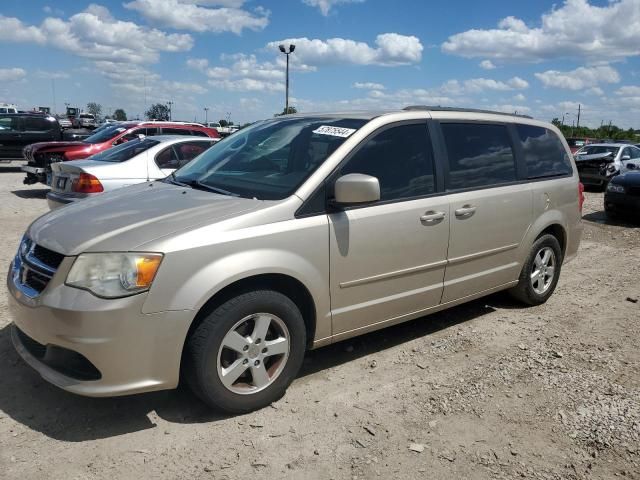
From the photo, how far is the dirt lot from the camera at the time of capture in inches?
113

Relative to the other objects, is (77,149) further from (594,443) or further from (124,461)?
(594,443)

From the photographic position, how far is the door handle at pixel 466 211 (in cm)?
429

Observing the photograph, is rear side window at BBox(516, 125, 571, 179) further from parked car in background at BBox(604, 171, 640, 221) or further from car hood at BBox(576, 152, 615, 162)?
car hood at BBox(576, 152, 615, 162)

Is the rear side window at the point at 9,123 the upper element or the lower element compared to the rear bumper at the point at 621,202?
upper

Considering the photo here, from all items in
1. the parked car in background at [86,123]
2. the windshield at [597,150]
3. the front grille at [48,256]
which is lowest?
the front grille at [48,256]

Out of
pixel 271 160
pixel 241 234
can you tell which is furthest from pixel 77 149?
pixel 241 234

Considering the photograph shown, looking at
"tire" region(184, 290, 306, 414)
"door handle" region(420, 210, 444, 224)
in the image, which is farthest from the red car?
"tire" region(184, 290, 306, 414)

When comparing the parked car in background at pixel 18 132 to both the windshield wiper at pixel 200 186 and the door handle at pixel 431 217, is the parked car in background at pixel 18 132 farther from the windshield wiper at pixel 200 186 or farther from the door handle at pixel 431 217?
the door handle at pixel 431 217

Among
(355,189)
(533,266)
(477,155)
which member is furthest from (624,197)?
(355,189)

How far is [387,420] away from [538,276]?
9.07 feet

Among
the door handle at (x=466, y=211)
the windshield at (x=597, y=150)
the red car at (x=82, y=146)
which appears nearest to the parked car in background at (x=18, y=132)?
the red car at (x=82, y=146)

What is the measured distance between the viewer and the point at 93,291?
2.86m

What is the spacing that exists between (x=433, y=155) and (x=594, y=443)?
2.20 metres

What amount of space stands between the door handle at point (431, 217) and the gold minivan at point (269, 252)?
0.03m
